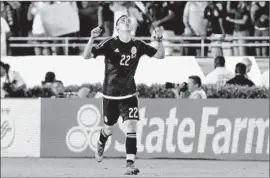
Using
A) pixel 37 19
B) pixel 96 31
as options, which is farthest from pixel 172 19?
pixel 96 31

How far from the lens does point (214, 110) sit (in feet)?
68.4

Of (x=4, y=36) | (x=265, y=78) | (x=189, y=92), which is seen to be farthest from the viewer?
(x=4, y=36)

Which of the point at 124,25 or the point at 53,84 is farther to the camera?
the point at 53,84

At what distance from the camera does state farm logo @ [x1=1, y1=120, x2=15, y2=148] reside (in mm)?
21375

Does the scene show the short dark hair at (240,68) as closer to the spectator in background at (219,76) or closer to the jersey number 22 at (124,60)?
the spectator in background at (219,76)

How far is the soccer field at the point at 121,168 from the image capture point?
18297 millimetres

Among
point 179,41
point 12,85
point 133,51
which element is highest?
point 179,41

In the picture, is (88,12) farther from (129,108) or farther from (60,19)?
(129,108)

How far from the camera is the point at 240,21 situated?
22.0 m

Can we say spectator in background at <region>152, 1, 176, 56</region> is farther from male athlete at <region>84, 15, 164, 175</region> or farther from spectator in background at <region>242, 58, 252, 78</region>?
male athlete at <region>84, 15, 164, 175</region>

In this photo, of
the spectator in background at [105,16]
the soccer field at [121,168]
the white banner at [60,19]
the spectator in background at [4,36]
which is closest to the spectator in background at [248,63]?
the soccer field at [121,168]

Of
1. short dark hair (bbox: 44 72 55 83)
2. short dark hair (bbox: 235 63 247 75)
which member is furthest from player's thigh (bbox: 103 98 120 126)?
short dark hair (bbox: 235 63 247 75)

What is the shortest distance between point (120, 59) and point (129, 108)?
3.18ft

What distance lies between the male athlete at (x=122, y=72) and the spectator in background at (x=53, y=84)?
7.53 meters
